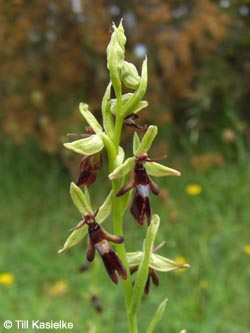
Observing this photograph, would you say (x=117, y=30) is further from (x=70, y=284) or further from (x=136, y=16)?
(x=136, y=16)

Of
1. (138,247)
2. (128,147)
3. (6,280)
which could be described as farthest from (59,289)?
(128,147)

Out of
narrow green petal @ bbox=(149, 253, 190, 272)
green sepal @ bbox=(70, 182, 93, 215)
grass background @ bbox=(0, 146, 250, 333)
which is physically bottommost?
grass background @ bbox=(0, 146, 250, 333)

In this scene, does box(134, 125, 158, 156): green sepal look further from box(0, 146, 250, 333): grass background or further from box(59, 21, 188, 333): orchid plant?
box(0, 146, 250, 333): grass background

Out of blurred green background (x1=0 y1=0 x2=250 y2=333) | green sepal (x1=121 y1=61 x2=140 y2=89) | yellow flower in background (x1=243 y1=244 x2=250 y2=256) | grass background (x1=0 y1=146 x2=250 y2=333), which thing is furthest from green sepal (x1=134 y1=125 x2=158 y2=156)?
yellow flower in background (x1=243 y1=244 x2=250 y2=256)

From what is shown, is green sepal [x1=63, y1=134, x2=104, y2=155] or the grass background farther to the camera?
the grass background

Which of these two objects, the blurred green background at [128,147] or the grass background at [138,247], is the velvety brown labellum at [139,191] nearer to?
the grass background at [138,247]

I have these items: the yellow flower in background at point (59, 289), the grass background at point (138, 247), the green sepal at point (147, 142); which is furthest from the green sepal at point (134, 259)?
the yellow flower in background at point (59, 289)

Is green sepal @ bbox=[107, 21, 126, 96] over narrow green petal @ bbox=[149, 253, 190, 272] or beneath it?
over
